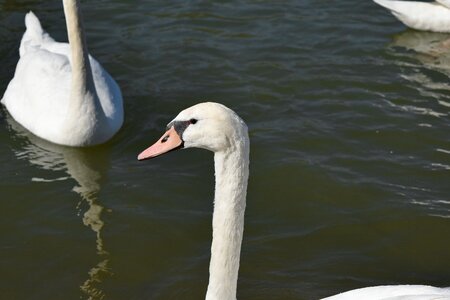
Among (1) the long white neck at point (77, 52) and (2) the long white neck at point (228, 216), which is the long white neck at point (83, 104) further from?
(2) the long white neck at point (228, 216)

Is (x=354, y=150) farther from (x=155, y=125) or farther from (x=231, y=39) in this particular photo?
(x=231, y=39)

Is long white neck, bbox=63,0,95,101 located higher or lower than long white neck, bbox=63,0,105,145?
higher

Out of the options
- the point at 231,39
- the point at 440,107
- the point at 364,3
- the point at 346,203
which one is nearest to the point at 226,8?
the point at 231,39

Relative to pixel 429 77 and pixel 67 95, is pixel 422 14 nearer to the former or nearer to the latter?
pixel 429 77

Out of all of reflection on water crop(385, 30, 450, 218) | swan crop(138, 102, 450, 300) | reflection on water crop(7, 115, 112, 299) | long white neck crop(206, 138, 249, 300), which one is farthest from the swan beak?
reflection on water crop(385, 30, 450, 218)

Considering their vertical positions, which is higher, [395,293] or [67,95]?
[67,95]

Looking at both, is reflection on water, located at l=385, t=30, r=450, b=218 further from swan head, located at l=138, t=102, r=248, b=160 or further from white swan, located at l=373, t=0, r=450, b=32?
swan head, located at l=138, t=102, r=248, b=160

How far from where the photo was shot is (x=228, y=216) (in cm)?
515

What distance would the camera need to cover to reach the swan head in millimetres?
4863

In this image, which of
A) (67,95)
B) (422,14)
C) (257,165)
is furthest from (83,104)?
(422,14)

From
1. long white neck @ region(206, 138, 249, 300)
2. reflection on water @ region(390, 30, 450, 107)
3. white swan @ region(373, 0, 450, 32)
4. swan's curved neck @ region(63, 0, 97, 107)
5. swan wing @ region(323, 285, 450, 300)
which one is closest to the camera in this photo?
long white neck @ region(206, 138, 249, 300)

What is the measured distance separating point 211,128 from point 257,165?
3.72 metres

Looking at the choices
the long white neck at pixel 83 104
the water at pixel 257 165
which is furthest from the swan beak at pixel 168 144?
the long white neck at pixel 83 104

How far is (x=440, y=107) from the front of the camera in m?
9.75
